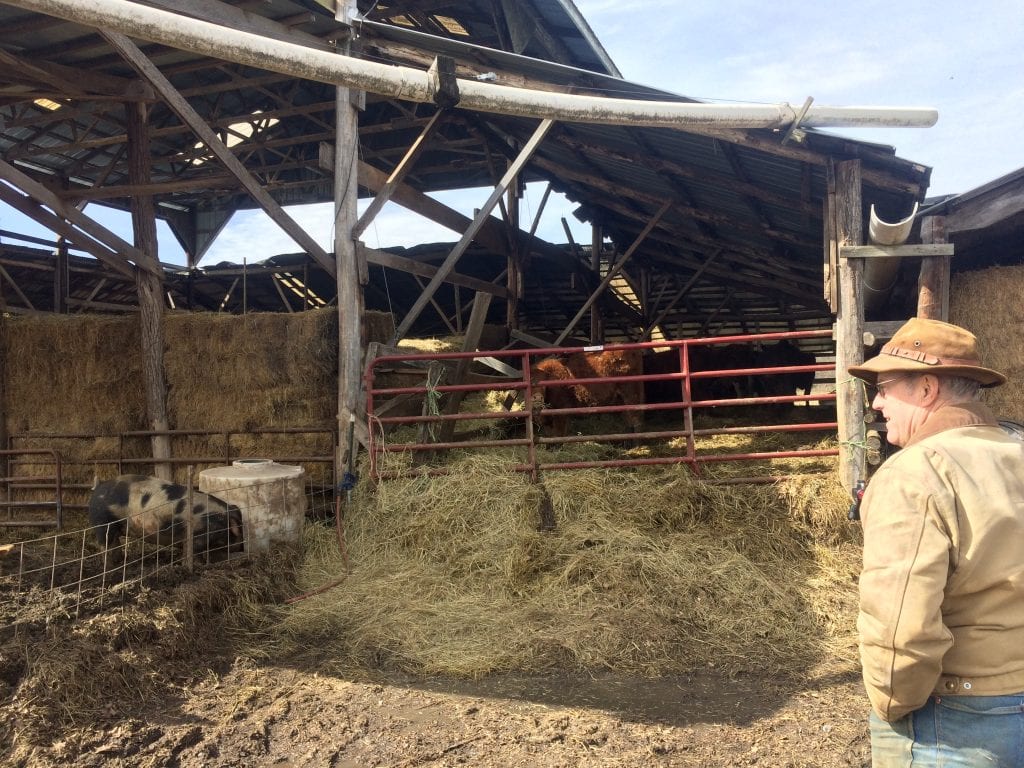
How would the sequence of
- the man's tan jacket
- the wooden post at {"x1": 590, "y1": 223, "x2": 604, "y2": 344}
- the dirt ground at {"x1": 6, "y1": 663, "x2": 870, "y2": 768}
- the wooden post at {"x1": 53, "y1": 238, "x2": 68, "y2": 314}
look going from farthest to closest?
1. the wooden post at {"x1": 590, "y1": 223, "x2": 604, "y2": 344}
2. the wooden post at {"x1": 53, "y1": 238, "x2": 68, "y2": 314}
3. the dirt ground at {"x1": 6, "y1": 663, "x2": 870, "y2": 768}
4. the man's tan jacket

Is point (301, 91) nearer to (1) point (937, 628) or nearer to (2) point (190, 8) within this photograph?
(2) point (190, 8)

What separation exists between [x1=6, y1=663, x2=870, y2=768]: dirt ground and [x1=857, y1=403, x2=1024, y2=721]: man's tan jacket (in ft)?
5.95

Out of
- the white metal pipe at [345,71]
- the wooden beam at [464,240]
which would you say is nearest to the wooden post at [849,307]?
the white metal pipe at [345,71]

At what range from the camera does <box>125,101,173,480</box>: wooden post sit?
7.69 metres

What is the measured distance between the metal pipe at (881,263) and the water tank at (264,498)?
4.93m

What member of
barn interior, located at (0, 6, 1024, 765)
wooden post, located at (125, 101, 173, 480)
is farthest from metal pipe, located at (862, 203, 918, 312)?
Result: wooden post, located at (125, 101, 173, 480)

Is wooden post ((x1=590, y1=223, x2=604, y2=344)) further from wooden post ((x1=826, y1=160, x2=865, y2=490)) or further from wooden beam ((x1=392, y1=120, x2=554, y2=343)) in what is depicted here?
wooden post ((x1=826, y1=160, x2=865, y2=490))

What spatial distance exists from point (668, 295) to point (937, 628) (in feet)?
40.1

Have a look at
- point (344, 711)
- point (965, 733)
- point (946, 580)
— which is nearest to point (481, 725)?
point (344, 711)

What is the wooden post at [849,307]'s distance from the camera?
5.77 meters

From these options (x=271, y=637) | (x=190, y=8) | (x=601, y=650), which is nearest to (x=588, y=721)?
(x=601, y=650)

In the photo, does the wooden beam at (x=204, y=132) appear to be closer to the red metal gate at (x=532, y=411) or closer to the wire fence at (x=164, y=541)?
the red metal gate at (x=532, y=411)

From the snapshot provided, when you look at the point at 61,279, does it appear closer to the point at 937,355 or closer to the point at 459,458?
the point at 459,458

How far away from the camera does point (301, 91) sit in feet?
31.8
